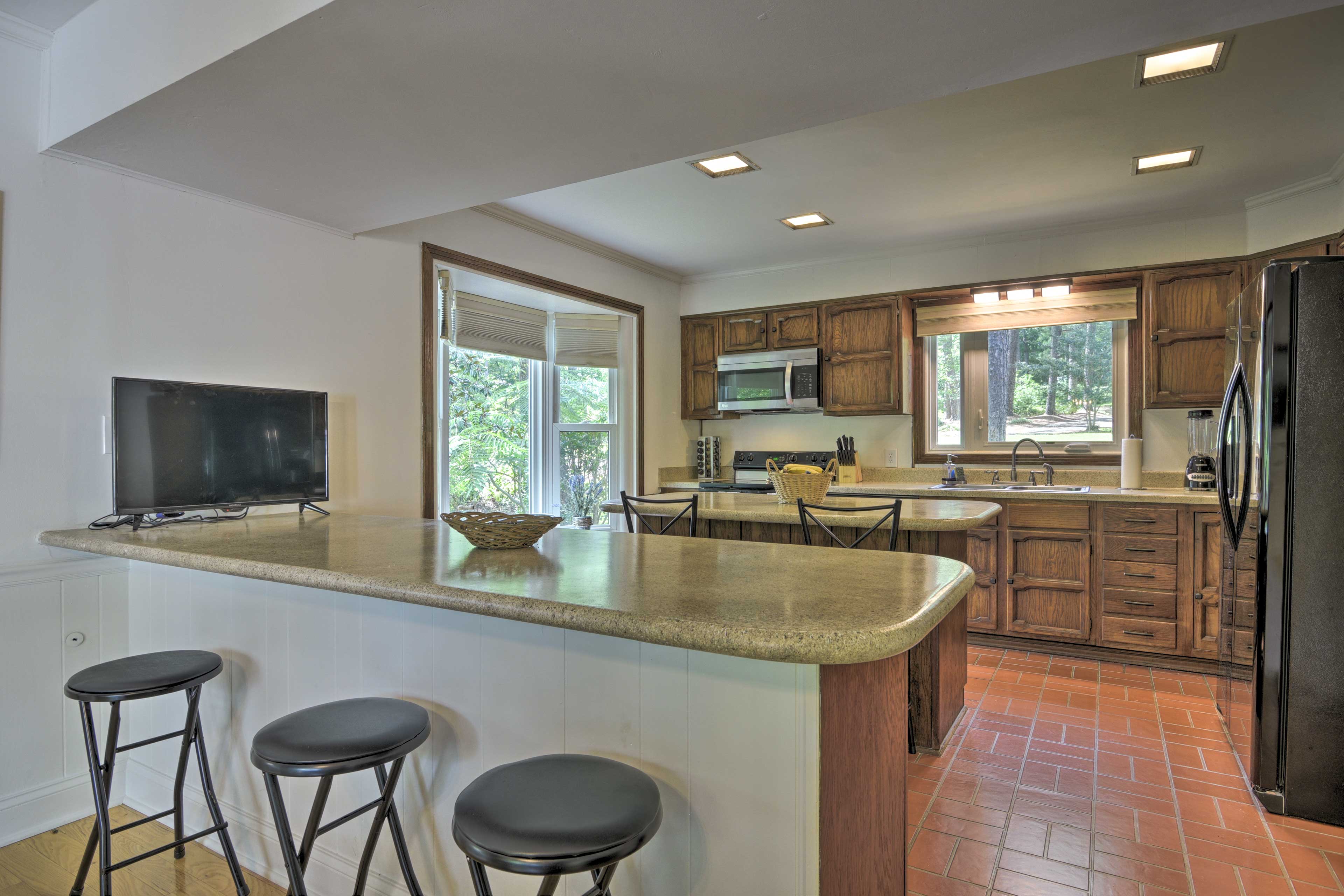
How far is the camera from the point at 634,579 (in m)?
1.35

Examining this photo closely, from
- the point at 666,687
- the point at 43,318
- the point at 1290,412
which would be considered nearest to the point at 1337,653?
the point at 1290,412

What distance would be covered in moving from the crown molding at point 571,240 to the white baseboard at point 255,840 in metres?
2.44

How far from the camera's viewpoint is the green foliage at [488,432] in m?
4.02

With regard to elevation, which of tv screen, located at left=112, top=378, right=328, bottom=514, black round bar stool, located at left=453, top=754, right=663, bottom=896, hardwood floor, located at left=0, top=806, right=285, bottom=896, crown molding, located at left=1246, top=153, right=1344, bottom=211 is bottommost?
hardwood floor, located at left=0, top=806, right=285, bottom=896

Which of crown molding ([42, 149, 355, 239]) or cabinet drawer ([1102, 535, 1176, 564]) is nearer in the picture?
crown molding ([42, 149, 355, 239])

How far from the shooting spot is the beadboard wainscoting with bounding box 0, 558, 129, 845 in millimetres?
2088

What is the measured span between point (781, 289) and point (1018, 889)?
403 centimetres

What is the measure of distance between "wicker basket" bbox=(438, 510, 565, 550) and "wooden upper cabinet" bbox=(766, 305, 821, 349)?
3.58m

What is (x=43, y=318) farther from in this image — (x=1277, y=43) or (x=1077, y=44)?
(x=1277, y=43)

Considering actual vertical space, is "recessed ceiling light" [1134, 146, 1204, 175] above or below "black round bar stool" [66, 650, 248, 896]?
above

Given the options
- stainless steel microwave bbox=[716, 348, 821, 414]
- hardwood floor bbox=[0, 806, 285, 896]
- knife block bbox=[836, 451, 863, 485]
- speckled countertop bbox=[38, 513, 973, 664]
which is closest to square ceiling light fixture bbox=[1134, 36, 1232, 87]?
speckled countertop bbox=[38, 513, 973, 664]

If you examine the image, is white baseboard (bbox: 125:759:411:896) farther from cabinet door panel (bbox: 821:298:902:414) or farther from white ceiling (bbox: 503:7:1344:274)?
cabinet door panel (bbox: 821:298:902:414)

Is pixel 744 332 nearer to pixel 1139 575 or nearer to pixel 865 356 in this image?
pixel 865 356

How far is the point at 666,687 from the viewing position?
129 cm
